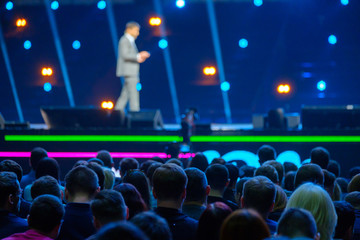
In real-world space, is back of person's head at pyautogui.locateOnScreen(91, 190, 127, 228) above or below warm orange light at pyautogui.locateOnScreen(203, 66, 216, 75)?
below

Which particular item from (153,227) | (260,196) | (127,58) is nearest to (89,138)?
(127,58)

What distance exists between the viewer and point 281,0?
13086 mm

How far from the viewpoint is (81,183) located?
10.9ft

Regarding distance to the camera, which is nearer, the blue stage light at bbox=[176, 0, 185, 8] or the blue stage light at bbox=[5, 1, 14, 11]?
the blue stage light at bbox=[176, 0, 185, 8]

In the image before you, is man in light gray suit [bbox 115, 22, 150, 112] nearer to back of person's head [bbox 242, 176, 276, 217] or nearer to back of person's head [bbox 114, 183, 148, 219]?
back of person's head [bbox 114, 183, 148, 219]

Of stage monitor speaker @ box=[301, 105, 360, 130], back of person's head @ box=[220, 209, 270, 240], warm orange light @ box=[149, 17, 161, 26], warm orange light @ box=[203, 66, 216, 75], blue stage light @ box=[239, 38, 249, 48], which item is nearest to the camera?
back of person's head @ box=[220, 209, 270, 240]

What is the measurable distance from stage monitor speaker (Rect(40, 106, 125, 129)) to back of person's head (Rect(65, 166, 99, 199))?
5.92 m

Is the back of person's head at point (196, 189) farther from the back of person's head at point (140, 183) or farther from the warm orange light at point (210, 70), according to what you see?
the warm orange light at point (210, 70)

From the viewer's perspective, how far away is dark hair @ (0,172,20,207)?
3.31m

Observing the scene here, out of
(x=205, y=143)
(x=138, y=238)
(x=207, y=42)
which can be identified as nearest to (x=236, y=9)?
(x=207, y=42)

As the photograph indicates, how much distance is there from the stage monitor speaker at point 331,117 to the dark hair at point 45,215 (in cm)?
656

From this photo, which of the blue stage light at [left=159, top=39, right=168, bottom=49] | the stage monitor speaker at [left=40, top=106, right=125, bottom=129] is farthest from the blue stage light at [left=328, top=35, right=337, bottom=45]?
the stage monitor speaker at [left=40, top=106, right=125, bottom=129]

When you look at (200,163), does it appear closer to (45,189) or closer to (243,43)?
(45,189)

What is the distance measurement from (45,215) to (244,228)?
1.35 metres
